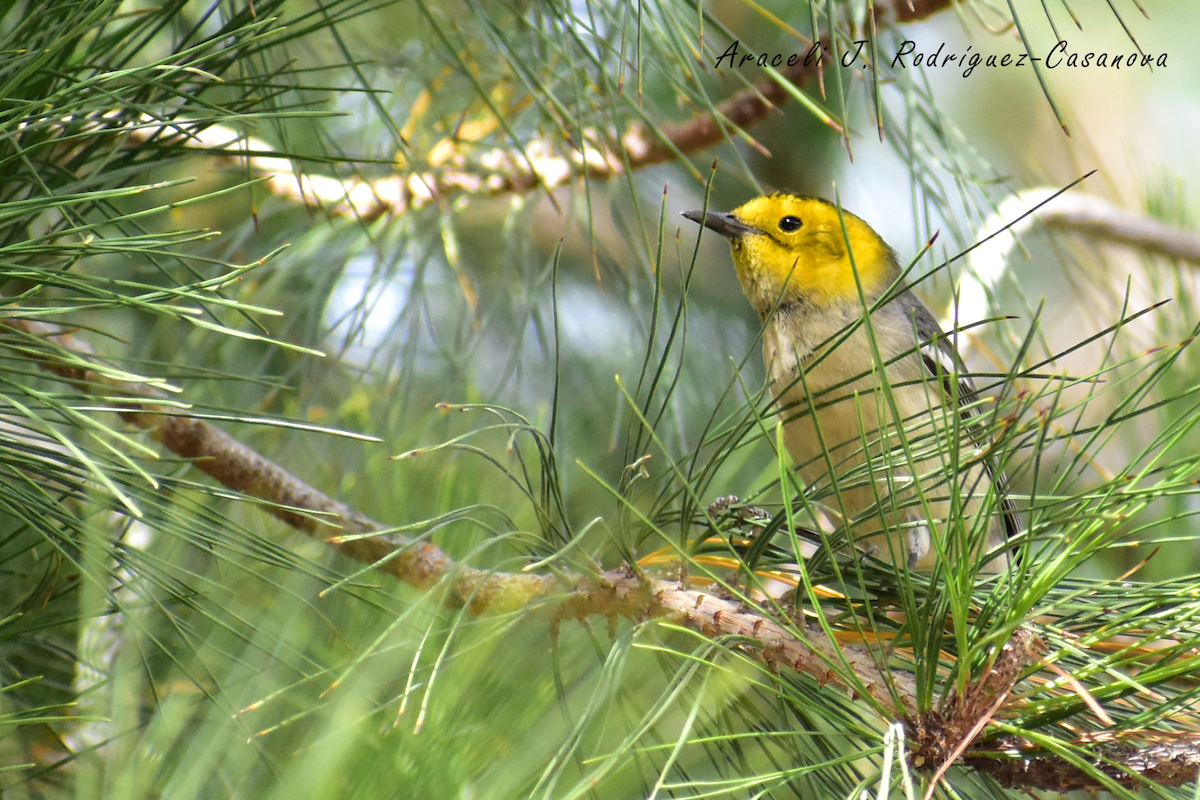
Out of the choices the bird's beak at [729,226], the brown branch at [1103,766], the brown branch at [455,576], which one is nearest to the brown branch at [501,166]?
the bird's beak at [729,226]

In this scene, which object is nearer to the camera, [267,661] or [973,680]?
[973,680]

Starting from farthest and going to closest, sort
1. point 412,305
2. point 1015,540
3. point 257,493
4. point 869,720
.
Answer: point 412,305 < point 257,493 < point 869,720 < point 1015,540

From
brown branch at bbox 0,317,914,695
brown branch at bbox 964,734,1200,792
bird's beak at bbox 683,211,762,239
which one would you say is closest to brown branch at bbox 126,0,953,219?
bird's beak at bbox 683,211,762,239

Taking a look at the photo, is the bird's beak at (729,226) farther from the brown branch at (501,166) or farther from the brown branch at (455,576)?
the brown branch at (455,576)

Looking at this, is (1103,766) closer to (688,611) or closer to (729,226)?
(688,611)

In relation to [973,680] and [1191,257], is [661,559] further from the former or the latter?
[1191,257]

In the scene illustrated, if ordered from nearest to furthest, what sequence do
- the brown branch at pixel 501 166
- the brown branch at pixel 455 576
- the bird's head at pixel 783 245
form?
the brown branch at pixel 455 576
the brown branch at pixel 501 166
the bird's head at pixel 783 245

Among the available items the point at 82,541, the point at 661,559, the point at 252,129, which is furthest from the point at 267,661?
the point at 252,129

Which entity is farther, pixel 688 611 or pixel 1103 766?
pixel 688 611

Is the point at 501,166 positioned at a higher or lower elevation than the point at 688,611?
higher

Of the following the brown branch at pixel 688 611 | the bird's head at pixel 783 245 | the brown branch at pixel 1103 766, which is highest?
the bird's head at pixel 783 245

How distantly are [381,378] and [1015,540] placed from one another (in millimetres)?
1942

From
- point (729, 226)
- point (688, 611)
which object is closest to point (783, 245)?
point (729, 226)

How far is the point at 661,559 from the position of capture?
163cm
